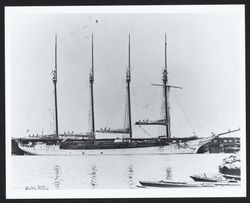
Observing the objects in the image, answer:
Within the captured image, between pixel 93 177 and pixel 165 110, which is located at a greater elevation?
pixel 165 110

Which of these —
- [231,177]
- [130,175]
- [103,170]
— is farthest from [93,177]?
[231,177]

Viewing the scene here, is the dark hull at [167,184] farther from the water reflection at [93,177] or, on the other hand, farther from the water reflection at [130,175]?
the water reflection at [93,177]

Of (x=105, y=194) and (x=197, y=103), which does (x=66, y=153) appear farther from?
(x=197, y=103)

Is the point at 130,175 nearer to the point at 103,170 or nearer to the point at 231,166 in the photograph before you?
the point at 103,170

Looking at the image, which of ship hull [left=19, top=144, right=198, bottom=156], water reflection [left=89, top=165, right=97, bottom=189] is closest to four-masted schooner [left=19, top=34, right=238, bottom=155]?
ship hull [left=19, top=144, right=198, bottom=156]

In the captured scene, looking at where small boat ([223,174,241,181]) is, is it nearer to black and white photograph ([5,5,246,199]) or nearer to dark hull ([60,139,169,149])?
black and white photograph ([5,5,246,199])

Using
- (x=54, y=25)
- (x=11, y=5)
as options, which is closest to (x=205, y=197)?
(x=54, y=25)
